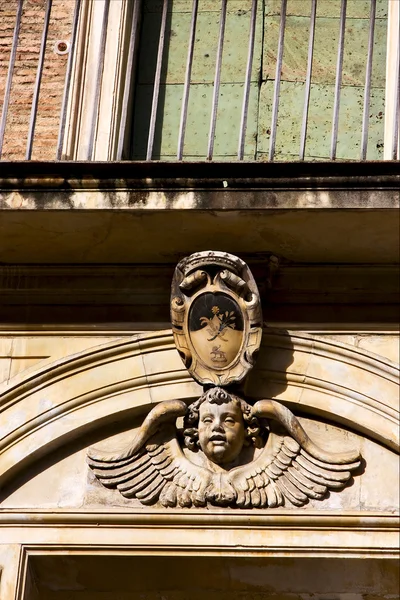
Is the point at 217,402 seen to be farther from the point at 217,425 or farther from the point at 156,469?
the point at 156,469

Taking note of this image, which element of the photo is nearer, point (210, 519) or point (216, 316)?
point (210, 519)

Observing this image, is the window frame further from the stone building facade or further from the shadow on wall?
the shadow on wall

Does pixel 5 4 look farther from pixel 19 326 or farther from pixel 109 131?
pixel 19 326

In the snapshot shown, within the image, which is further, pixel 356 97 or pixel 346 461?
pixel 356 97

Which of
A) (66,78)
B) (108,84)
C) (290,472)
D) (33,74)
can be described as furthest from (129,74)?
(290,472)

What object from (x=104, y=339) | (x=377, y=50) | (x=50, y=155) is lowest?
(x=104, y=339)

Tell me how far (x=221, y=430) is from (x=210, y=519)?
0.37m

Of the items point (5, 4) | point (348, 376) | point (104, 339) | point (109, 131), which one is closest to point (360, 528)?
point (348, 376)

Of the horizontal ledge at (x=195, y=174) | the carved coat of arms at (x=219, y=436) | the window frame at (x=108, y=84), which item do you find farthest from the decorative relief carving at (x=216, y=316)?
the window frame at (x=108, y=84)

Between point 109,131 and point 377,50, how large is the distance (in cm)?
148

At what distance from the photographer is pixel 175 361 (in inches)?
257

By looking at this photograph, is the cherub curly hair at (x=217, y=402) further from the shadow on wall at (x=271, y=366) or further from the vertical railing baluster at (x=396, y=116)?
the vertical railing baluster at (x=396, y=116)

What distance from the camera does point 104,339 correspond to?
665cm

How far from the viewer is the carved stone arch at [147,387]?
6.37 meters
